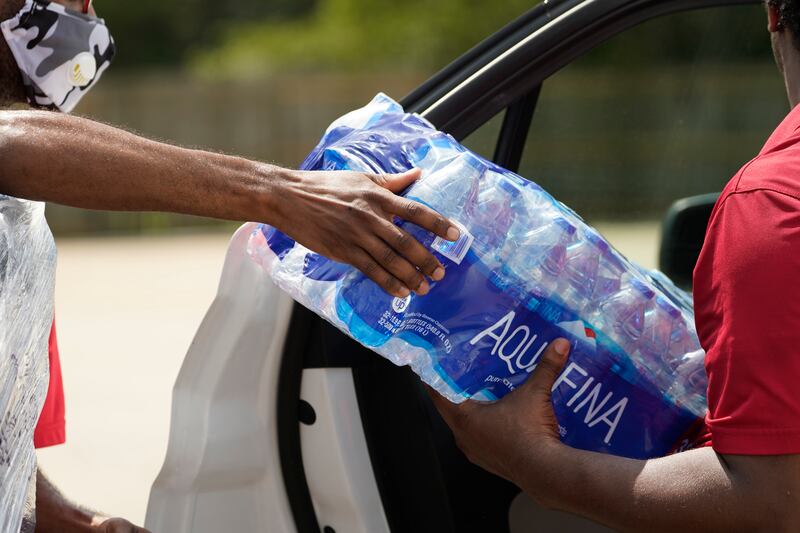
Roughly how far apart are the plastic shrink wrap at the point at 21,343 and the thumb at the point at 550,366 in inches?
32.3

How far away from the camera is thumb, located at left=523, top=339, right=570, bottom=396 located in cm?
173

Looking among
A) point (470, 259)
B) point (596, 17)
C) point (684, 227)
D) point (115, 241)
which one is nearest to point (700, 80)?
point (684, 227)

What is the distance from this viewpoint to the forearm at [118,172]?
62.9 inches

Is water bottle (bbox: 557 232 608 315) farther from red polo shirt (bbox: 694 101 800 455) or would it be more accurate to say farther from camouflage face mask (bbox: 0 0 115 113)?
camouflage face mask (bbox: 0 0 115 113)

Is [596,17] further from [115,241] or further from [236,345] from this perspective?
[115,241]

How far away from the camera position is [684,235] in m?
2.88

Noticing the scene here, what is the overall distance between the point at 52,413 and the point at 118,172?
0.96m

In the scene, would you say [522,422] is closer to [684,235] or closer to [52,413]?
[52,413]

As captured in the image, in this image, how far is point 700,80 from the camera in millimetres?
3057

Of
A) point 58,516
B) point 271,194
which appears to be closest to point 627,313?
point 271,194

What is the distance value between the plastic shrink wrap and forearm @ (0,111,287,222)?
11 cm

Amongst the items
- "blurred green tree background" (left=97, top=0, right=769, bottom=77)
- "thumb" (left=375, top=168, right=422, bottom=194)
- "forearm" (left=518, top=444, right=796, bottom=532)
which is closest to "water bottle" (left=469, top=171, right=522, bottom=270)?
"thumb" (left=375, top=168, right=422, bottom=194)

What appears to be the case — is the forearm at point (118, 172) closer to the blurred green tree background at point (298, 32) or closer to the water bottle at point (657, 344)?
the water bottle at point (657, 344)

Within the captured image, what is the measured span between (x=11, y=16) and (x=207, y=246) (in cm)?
908
